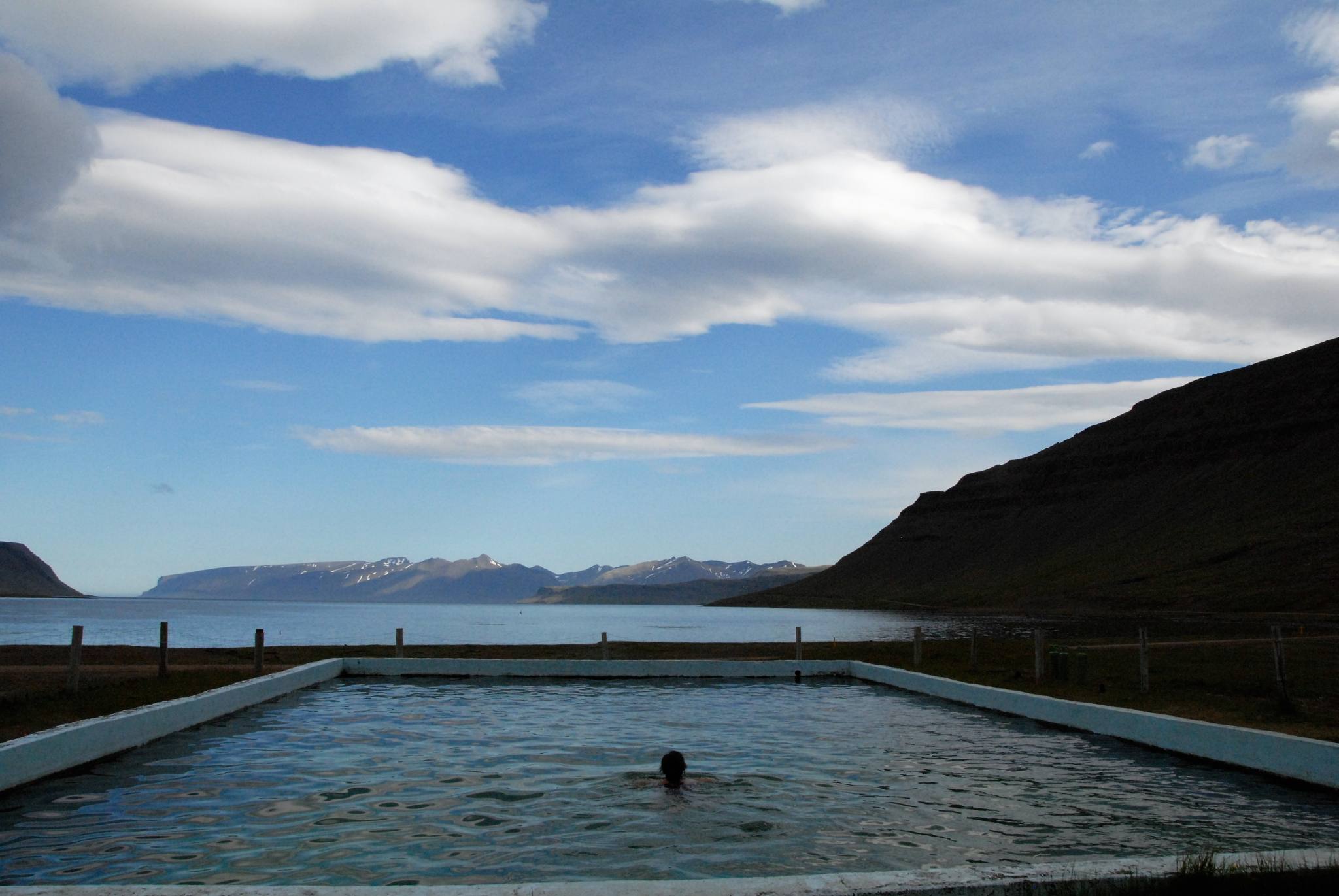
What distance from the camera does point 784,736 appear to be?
21453 millimetres

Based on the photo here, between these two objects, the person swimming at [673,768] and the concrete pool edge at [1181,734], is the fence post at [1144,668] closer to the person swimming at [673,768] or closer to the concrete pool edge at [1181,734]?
the concrete pool edge at [1181,734]

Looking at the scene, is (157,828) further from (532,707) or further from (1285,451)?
(1285,451)

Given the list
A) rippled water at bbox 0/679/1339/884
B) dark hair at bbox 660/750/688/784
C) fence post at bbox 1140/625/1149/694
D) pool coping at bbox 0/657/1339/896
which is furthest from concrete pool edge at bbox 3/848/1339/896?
fence post at bbox 1140/625/1149/694

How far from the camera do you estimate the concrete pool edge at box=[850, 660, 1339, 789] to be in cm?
1548

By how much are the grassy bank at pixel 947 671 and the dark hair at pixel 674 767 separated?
10170mm

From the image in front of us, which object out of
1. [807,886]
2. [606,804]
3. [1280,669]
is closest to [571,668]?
[606,804]

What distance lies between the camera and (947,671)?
33.2m

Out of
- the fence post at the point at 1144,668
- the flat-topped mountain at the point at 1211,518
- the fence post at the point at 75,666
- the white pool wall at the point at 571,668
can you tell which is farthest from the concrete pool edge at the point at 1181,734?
the flat-topped mountain at the point at 1211,518

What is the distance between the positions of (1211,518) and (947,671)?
141458mm

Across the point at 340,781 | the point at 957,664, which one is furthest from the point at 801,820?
the point at 957,664

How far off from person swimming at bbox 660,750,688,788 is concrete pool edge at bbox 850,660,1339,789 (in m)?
9.08

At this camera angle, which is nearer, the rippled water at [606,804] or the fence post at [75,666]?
the rippled water at [606,804]

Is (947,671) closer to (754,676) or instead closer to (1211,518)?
(754,676)

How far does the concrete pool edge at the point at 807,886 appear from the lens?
8195mm
